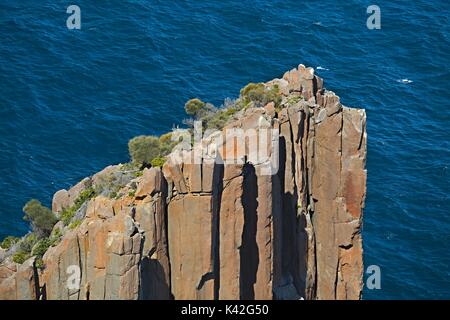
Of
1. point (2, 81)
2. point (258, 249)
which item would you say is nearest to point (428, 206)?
point (2, 81)

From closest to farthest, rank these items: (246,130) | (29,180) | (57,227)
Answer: (246,130)
(57,227)
(29,180)

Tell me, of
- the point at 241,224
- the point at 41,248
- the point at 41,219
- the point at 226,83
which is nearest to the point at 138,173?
the point at 41,248

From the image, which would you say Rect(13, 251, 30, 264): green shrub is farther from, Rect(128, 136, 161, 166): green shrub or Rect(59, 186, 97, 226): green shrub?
Rect(128, 136, 161, 166): green shrub

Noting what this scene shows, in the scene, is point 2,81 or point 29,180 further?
point 2,81

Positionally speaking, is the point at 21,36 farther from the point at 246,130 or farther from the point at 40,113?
the point at 246,130

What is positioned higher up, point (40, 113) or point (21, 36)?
point (21, 36)

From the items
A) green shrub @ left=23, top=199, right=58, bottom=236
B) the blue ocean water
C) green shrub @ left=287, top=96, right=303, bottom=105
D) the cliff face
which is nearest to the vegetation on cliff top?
green shrub @ left=23, top=199, right=58, bottom=236
